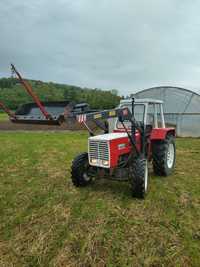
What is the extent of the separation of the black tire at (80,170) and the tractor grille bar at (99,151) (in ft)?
0.92

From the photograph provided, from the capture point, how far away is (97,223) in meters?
2.70

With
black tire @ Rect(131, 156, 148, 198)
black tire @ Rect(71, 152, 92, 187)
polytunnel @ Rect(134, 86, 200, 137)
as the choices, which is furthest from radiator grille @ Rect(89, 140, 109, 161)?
polytunnel @ Rect(134, 86, 200, 137)

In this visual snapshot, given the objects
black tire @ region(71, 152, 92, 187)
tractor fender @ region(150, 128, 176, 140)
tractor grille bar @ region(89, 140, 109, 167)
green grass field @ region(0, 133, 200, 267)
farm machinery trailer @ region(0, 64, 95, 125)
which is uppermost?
farm machinery trailer @ region(0, 64, 95, 125)

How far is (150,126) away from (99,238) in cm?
254

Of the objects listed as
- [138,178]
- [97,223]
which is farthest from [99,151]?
[97,223]

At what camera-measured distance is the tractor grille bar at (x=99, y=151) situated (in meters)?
3.41

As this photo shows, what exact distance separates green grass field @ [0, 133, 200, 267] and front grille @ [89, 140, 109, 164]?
25.5 inches

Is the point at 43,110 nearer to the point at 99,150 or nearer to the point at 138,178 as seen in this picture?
the point at 99,150

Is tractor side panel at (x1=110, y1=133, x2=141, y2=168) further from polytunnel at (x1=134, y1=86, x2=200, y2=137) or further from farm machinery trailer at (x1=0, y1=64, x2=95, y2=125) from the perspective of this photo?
polytunnel at (x1=134, y1=86, x2=200, y2=137)

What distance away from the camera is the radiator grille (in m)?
3.40

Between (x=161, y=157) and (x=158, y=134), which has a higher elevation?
(x=158, y=134)

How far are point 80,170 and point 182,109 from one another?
920cm

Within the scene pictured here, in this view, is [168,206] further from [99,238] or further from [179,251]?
[99,238]

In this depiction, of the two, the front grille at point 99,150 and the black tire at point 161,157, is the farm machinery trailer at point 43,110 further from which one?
the black tire at point 161,157
